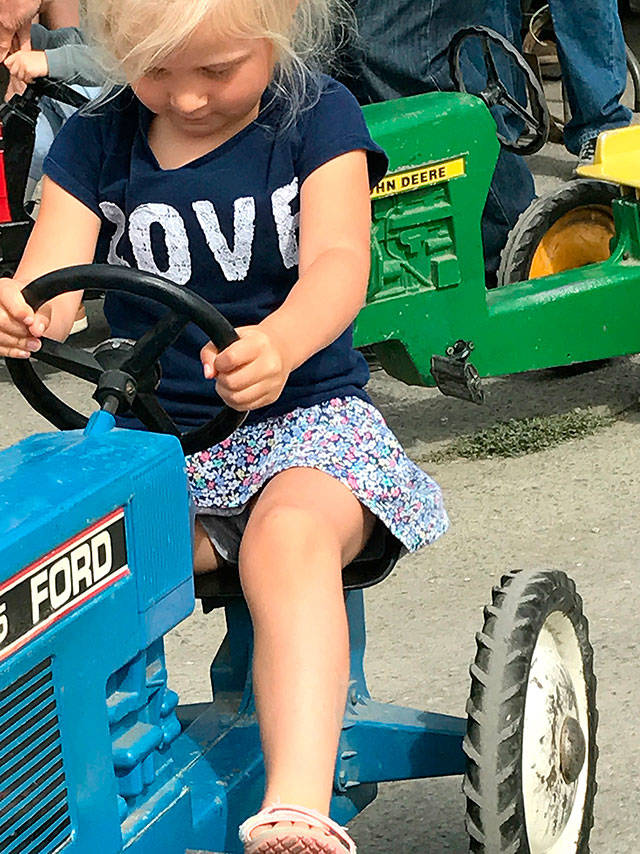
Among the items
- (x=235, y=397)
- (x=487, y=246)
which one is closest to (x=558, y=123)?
(x=487, y=246)

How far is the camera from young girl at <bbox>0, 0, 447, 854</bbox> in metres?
1.85

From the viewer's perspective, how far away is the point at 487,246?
4.81 meters

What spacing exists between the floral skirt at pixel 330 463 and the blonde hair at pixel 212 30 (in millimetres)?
417

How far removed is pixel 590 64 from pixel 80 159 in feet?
10.3

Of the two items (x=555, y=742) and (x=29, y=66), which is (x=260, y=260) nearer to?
(x=555, y=742)

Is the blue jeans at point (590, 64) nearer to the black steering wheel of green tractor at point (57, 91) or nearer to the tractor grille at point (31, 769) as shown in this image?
the black steering wheel of green tractor at point (57, 91)

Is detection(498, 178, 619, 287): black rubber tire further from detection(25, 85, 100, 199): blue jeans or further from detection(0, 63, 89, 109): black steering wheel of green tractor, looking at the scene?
detection(25, 85, 100, 199): blue jeans

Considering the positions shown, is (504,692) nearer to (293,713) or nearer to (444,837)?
(293,713)

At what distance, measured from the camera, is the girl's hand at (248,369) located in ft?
5.62

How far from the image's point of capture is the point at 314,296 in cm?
193

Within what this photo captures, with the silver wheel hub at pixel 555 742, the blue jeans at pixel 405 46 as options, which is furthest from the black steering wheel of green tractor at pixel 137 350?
the blue jeans at pixel 405 46

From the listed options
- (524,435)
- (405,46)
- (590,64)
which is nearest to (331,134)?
(524,435)

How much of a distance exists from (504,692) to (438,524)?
10.1 inches

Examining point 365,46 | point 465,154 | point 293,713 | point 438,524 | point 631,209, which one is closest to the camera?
point 293,713
